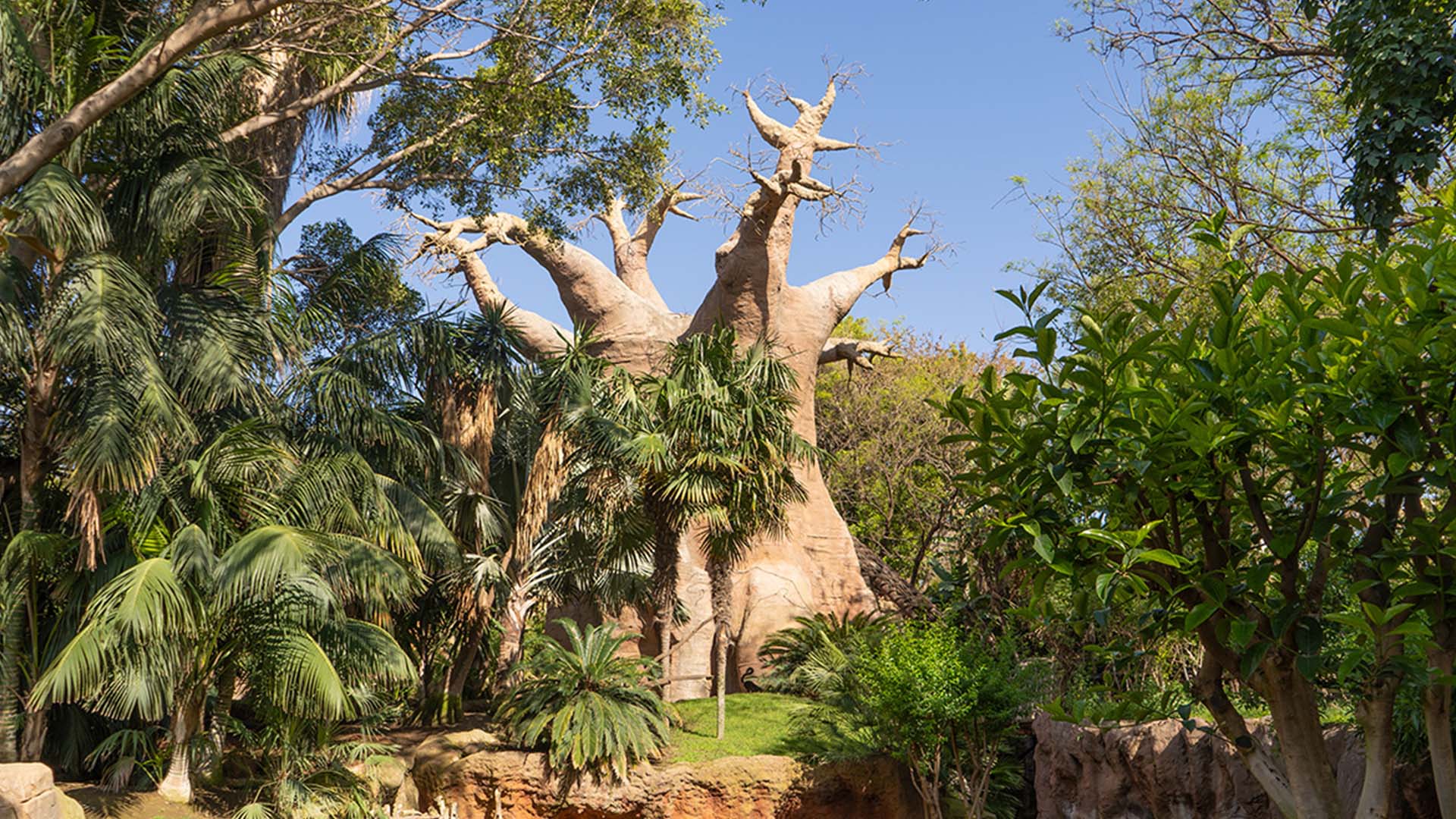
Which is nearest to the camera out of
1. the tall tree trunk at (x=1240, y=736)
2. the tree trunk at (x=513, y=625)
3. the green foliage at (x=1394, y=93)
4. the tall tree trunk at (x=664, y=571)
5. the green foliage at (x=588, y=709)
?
the tall tree trunk at (x=1240, y=736)

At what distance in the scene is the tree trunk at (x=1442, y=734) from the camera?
430 centimetres

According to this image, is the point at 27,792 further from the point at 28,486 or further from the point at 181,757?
the point at 28,486

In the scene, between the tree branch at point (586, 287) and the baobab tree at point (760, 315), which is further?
the tree branch at point (586, 287)

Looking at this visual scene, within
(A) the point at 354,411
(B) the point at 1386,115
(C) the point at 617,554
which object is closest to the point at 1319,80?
(B) the point at 1386,115

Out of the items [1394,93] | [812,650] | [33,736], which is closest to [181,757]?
[33,736]

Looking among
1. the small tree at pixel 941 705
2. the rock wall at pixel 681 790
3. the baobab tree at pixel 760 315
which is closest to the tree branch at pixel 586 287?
the baobab tree at pixel 760 315

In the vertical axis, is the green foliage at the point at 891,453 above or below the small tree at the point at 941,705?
above

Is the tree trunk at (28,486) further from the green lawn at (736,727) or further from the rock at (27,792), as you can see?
the green lawn at (736,727)

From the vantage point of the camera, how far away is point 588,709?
51.0 ft

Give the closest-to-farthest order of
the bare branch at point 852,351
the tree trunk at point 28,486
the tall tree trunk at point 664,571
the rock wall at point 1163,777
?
the rock wall at point 1163,777
the tree trunk at point 28,486
the tall tree trunk at point 664,571
the bare branch at point 852,351

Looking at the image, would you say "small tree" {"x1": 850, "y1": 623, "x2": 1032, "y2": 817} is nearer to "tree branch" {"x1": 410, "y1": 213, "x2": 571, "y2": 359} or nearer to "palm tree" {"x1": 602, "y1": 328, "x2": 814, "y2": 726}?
"palm tree" {"x1": 602, "y1": 328, "x2": 814, "y2": 726}

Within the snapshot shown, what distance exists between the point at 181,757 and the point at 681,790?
19.6 feet

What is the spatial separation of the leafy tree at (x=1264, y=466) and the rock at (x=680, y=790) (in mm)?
11540

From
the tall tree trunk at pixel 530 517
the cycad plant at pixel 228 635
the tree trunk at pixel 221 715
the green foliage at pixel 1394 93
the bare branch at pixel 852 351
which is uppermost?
the bare branch at pixel 852 351
